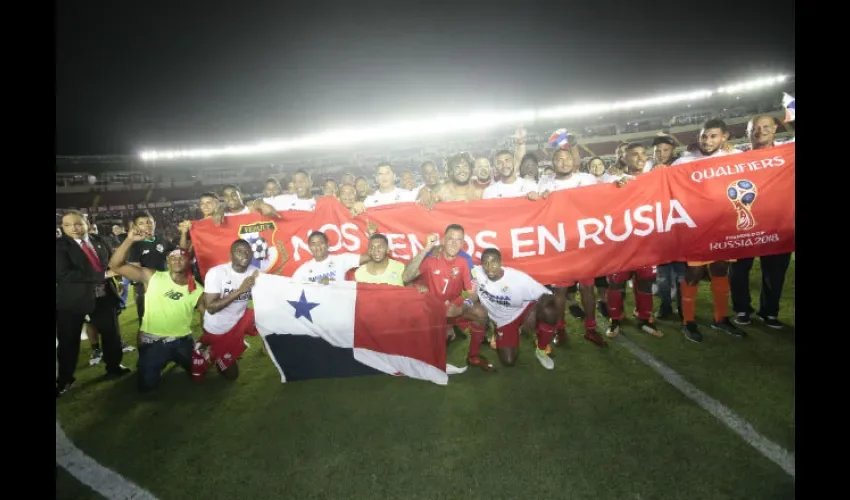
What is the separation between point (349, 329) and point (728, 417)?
341 cm

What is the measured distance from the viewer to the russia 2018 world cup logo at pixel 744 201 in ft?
14.9

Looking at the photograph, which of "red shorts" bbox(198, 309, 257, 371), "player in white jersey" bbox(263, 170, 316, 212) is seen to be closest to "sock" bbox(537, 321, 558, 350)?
"red shorts" bbox(198, 309, 257, 371)

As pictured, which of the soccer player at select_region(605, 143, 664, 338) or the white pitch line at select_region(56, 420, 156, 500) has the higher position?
the soccer player at select_region(605, 143, 664, 338)

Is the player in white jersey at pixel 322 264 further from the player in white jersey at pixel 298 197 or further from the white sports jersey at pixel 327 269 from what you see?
the player in white jersey at pixel 298 197

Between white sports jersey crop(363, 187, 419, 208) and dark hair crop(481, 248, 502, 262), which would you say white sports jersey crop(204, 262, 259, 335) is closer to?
white sports jersey crop(363, 187, 419, 208)

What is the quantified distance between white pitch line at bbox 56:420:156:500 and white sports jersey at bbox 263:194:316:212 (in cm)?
379

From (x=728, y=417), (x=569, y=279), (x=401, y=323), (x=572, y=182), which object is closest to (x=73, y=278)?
(x=401, y=323)

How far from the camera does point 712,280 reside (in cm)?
492

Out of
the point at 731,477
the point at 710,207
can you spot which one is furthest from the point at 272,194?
the point at 731,477

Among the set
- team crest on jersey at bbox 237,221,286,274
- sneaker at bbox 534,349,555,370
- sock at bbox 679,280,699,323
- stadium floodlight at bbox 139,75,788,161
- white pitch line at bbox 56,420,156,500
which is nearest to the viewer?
white pitch line at bbox 56,420,156,500

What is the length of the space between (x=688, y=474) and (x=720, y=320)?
3.01 meters

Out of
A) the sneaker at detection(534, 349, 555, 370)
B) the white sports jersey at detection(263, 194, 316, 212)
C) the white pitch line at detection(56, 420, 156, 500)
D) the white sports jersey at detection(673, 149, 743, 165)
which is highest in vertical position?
the white sports jersey at detection(673, 149, 743, 165)

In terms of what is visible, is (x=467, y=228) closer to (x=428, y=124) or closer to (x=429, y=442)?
(x=429, y=442)

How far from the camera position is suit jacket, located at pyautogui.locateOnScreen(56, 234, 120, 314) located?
14.2 ft
